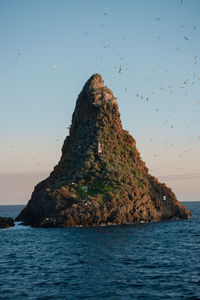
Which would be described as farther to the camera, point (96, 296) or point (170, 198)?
point (170, 198)

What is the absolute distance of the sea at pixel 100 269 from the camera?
1059 inches

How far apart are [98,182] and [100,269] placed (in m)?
63.3

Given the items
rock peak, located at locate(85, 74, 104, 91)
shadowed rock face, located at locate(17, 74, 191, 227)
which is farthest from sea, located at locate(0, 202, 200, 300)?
rock peak, located at locate(85, 74, 104, 91)

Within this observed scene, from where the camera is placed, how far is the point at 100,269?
3462 centimetres

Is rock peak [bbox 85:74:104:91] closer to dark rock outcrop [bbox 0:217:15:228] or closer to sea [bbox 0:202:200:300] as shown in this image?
dark rock outcrop [bbox 0:217:15:228]

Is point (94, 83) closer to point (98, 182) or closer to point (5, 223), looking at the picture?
point (98, 182)

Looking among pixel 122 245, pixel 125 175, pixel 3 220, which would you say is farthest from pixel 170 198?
pixel 122 245

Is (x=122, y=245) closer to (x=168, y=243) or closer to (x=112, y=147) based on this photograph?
(x=168, y=243)

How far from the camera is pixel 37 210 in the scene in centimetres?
9656

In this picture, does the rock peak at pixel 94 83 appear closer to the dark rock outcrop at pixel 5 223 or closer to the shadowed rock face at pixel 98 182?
the shadowed rock face at pixel 98 182

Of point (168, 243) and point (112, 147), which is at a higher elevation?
point (112, 147)

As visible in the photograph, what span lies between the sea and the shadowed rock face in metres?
28.1

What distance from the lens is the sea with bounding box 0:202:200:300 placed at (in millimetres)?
26906

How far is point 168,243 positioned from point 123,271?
24.8 meters
